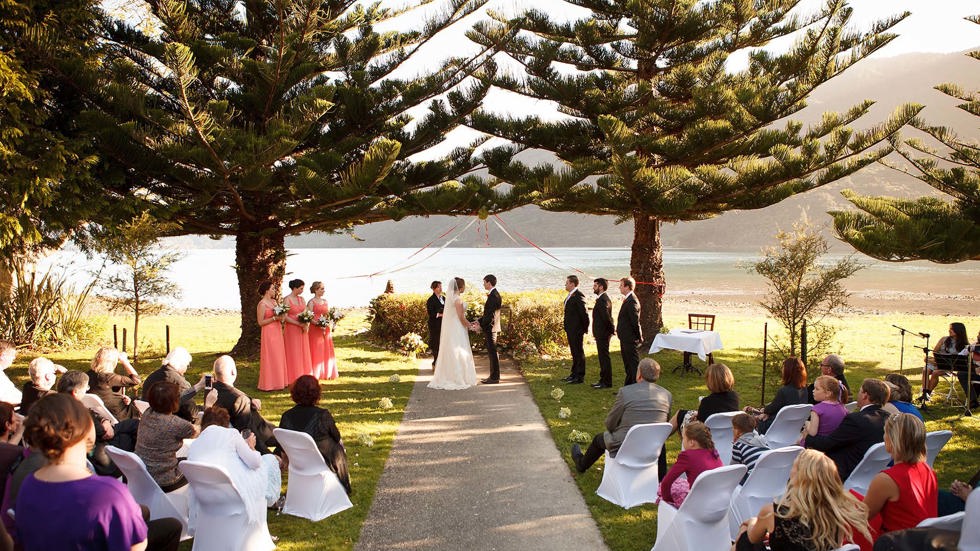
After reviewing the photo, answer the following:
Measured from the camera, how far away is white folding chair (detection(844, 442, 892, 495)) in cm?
403

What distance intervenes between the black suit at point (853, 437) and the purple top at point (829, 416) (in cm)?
13

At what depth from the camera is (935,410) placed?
802cm

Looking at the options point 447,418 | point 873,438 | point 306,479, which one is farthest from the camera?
point 447,418

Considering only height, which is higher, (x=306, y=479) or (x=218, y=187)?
(x=218, y=187)

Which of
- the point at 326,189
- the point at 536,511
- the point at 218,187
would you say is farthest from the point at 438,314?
the point at 536,511

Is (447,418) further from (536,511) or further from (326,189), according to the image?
(326,189)

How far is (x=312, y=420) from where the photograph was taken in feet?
15.6

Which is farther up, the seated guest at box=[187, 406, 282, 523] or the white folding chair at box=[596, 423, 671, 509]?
the seated guest at box=[187, 406, 282, 523]

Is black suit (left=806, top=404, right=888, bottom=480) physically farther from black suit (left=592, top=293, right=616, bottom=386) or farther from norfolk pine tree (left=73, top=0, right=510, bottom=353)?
norfolk pine tree (left=73, top=0, right=510, bottom=353)

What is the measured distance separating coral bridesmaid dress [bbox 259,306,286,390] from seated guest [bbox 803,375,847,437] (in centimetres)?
666

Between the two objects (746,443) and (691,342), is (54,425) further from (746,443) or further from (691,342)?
(691,342)

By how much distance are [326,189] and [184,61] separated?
258 centimetres

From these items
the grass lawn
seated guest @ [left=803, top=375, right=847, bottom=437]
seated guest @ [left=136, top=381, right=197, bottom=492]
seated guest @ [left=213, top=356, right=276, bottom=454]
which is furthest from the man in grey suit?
seated guest @ [left=136, top=381, right=197, bottom=492]

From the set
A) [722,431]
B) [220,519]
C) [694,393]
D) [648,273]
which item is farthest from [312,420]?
[648,273]
